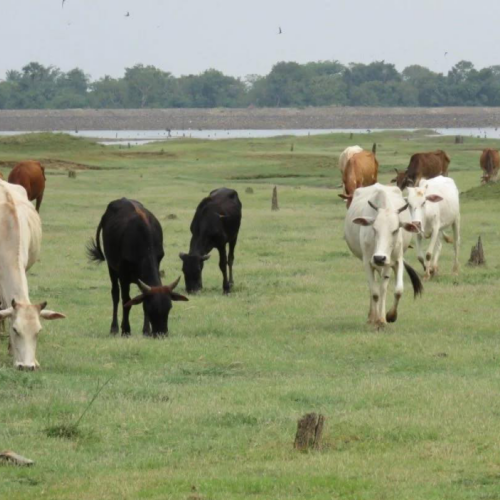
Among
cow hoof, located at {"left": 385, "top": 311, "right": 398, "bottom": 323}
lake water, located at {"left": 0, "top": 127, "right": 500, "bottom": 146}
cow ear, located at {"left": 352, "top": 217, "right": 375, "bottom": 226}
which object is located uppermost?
cow ear, located at {"left": 352, "top": 217, "right": 375, "bottom": 226}

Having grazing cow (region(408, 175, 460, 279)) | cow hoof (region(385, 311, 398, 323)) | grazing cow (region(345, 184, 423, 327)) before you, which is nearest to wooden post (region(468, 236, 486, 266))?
grazing cow (region(408, 175, 460, 279))

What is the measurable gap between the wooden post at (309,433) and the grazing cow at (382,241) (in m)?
6.26

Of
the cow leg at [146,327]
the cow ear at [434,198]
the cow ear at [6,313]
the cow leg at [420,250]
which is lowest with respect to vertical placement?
the cow leg at [146,327]

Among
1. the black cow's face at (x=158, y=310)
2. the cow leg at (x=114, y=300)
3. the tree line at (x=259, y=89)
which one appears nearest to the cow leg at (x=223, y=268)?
the cow leg at (x=114, y=300)

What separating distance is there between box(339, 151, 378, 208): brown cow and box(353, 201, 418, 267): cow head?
485 inches

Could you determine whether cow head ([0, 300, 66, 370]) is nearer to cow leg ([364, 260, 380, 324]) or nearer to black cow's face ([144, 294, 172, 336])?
black cow's face ([144, 294, 172, 336])

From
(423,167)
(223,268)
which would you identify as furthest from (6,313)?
(423,167)

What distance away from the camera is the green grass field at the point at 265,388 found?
828cm

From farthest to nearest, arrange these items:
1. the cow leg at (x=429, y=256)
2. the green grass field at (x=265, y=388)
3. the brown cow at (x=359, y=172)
Answer: the brown cow at (x=359, y=172), the cow leg at (x=429, y=256), the green grass field at (x=265, y=388)

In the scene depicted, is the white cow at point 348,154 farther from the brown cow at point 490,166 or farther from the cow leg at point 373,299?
the cow leg at point 373,299

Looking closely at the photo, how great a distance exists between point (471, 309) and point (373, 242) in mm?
2004

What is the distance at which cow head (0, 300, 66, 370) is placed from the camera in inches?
475

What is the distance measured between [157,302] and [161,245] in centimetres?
125

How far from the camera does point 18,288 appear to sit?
12516 millimetres
